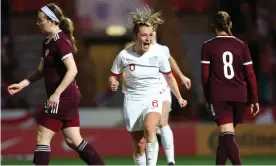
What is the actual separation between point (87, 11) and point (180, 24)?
76.8 inches

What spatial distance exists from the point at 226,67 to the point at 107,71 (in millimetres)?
10353

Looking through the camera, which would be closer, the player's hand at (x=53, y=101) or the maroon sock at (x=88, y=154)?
the player's hand at (x=53, y=101)

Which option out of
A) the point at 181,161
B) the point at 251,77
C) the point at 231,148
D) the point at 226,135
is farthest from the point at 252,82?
the point at 181,161

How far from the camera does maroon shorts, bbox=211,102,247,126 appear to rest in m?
10.6

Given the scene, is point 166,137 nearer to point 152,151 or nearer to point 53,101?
point 152,151

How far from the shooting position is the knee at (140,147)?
1040 centimetres

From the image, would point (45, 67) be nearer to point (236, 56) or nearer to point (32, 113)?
point (236, 56)

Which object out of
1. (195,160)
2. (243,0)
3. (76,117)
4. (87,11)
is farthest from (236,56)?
(87,11)

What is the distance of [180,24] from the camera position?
19.8 metres

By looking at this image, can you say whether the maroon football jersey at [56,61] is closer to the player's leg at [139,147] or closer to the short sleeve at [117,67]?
the short sleeve at [117,67]

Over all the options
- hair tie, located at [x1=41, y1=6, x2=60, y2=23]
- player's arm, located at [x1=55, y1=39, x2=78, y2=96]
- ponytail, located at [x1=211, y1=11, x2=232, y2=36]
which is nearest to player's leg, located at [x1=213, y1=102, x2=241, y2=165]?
ponytail, located at [x1=211, y1=11, x2=232, y2=36]

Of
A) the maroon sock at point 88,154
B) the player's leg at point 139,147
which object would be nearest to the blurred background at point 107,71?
the player's leg at point 139,147

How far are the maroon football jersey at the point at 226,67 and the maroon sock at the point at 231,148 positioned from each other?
41 centimetres

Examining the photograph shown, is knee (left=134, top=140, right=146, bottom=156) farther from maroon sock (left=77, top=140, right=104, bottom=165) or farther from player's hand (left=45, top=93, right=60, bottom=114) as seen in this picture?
player's hand (left=45, top=93, right=60, bottom=114)
